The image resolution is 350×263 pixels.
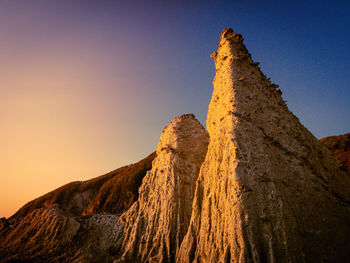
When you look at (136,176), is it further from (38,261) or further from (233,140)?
(233,140)

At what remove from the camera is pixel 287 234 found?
561cm

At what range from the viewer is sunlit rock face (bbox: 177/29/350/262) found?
5.69 metres

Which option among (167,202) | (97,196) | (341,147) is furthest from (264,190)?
(97,196)

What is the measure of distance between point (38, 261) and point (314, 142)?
1780 centimetres

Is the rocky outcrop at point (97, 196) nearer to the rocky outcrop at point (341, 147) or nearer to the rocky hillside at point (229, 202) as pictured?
the rocky hillside at point (229, 202)

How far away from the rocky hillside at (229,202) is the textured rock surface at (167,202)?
67mm

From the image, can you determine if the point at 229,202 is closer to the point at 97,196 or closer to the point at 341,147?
the point at 341,147

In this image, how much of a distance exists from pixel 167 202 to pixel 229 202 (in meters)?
5.58

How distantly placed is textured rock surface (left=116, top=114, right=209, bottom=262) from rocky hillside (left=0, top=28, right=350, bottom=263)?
67 mm

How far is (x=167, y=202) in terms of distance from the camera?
36.9ft

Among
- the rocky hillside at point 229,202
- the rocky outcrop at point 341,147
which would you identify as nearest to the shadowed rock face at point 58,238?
the rocky hillside at point 229,202

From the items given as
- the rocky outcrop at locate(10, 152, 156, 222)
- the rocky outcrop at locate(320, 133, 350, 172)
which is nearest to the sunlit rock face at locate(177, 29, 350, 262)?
Result: the rocky outcrop at locate(320, 133, 350, 172)

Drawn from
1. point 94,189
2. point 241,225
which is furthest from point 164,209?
point 94,189

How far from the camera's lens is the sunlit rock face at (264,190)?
569 centimetres
